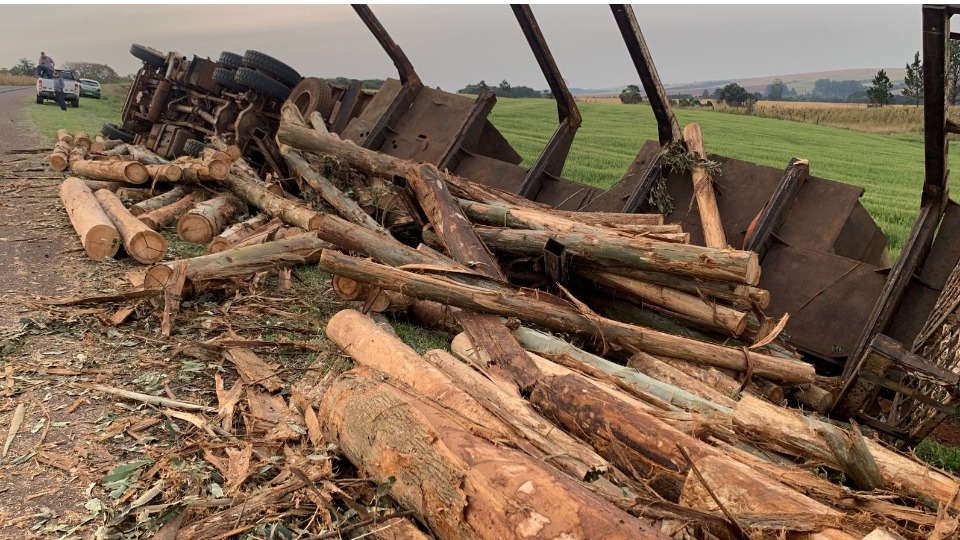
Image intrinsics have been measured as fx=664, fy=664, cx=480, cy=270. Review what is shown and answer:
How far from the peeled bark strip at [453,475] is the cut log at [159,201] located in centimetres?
676

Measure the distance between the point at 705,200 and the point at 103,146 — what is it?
46.1 feet

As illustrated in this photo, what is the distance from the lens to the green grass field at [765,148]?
630 inches

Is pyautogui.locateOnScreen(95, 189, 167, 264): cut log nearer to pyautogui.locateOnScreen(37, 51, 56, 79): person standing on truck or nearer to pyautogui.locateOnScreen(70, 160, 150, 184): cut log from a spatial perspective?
pyautogui.locateOnScreen(70, 160, 150, 184): cut log

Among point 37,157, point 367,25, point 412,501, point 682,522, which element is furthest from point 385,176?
point 37,157

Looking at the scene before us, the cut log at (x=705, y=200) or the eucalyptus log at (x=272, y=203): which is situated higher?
the cut log at (x=705, y=200)

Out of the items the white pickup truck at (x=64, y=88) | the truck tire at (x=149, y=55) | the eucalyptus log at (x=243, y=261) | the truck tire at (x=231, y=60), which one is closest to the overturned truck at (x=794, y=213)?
the truck tire at (x=231, y=60)

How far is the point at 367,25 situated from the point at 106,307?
6464mm

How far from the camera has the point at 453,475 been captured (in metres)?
2.89

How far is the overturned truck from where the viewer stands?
4.87 metres

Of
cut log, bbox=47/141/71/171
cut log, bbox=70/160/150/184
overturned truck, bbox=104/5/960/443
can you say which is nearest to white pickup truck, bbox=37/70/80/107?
cut log, bbox=47/141/71/171

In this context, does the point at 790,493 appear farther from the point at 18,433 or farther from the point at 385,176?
the point at 385,176

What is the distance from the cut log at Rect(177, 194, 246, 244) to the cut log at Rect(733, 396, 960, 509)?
23.2 ft

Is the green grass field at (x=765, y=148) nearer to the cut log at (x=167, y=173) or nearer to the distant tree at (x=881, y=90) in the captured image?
the cut log at (x=167, y=173)

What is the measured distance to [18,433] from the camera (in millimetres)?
4020
